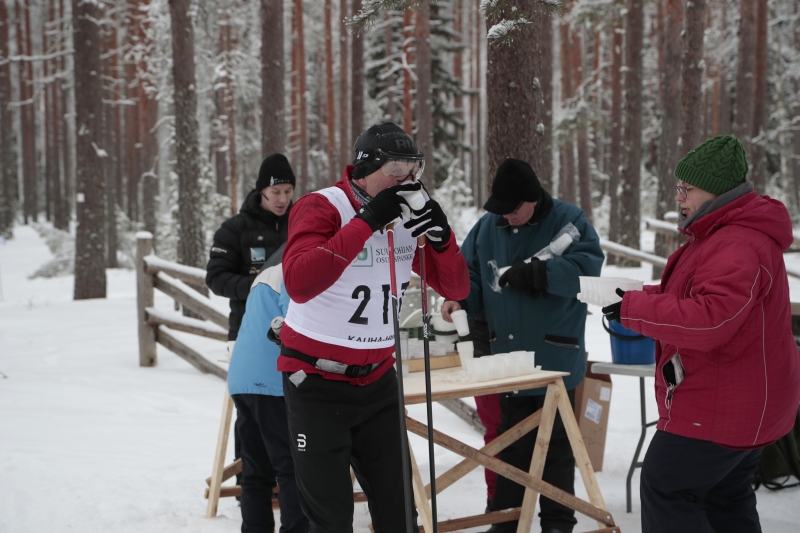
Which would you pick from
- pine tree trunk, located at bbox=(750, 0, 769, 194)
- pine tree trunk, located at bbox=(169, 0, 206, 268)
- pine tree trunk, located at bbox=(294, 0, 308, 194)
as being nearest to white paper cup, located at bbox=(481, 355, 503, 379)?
pine tree trunk, located at bbox=(169, 0, 206, 268)

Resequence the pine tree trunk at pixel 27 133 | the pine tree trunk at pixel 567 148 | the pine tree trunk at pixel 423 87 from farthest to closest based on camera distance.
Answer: the pine tree trunk at pixel 27 133 → the pine tree trunk at pixel 567 148 → the pine tree trunk at pixel 423 87

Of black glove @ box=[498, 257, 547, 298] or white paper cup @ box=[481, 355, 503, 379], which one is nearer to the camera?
white paper cup @ box=[481, 355, 503, 379]

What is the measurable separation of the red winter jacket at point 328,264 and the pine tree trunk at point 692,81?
9608 millimetres

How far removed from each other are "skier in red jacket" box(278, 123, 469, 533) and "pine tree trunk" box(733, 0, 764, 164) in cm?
1434

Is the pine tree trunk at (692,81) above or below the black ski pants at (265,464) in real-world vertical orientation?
above

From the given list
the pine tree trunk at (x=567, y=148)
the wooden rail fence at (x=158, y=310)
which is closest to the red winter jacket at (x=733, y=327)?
the wooden rail fence at (x=158, y=310)

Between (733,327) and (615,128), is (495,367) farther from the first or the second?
(615,128)

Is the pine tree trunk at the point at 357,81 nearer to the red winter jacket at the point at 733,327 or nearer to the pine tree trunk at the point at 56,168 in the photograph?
the red winter jacket at the point at 733,327

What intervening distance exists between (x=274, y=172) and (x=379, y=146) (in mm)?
2082

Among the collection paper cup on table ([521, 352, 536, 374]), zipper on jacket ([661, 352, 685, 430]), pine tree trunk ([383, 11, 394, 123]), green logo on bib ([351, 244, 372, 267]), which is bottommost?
paper cup on table ([521, 352, 536, 374])

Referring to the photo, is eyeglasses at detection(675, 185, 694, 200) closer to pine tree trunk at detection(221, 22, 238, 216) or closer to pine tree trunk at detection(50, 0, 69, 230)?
pine tree trunk at detection(221, 22, 238, 216)

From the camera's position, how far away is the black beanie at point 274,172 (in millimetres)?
4453

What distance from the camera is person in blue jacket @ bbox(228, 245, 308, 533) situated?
3367 mm

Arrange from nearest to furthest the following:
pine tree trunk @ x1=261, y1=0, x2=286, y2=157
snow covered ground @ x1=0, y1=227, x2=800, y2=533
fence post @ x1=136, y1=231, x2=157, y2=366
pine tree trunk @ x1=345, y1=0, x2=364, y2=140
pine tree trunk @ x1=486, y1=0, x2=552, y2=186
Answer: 1. snow covered ground @ x1=0, y1=227, x2=800, y2=533
2. pine tree trunk @ x1=486, y1=0, x2=552, y2=186
3. fence post @ x1=136, y1=231, x2=157, y2=366
4. pine tree trunk @ x1=261, y1=0, x2=286, y2=157
5. pine tree trunk @ x1=345, y1=0, x2=364, y2=140
